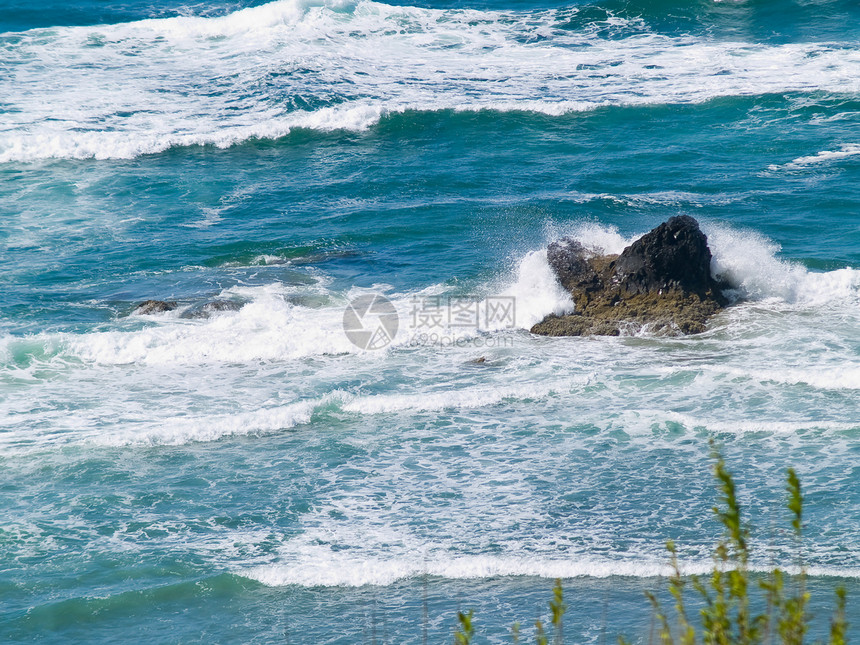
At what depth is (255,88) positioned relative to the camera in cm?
2667

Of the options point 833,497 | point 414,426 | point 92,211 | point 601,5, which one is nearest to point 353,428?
point 414,426

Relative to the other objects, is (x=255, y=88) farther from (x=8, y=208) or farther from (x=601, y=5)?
(x=601, y=5)

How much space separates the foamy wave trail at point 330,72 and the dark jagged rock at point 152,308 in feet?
32.1

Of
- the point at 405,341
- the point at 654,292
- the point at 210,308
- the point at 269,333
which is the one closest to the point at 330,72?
the point at 210,308

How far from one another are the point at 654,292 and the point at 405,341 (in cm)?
378

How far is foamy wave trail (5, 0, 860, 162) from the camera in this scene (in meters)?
23.8

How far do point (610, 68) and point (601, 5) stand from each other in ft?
19.4

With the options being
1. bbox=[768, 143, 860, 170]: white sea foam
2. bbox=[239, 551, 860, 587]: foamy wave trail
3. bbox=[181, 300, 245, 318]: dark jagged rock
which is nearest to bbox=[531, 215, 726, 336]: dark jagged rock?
bbox=[181, 300, 245, 318]: dark jagged rock

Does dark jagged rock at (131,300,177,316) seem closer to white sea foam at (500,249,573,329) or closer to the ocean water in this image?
the ocean water

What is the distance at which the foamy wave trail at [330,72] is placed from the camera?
78.1 ft

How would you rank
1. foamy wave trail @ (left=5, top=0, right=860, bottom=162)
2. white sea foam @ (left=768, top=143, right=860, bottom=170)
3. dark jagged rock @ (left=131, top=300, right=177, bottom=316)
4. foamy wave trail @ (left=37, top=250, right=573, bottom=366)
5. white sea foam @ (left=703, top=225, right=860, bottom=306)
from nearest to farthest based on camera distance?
1. foamy wave trail @ (left=37, top=250, right=573, bottom=366)
2. white sea foam @ (left=703, top=225, right=860, bottom=306)
3. dark jagged rock @ (left=131, top=300, right=177, bottom=316)
4. white sea foam @ (left=768, top=143, right=860, bottom=170)
5. foamy wave trail @ (left=5, top=0, right=860, bottom=162)

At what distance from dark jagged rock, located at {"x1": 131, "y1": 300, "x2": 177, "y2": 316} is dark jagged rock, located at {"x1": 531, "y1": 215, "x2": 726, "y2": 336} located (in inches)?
238

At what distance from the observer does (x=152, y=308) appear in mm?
14055

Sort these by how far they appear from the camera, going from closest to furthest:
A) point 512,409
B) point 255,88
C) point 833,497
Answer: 1. point 833,497
2. point 512,409
3. point 255,88
